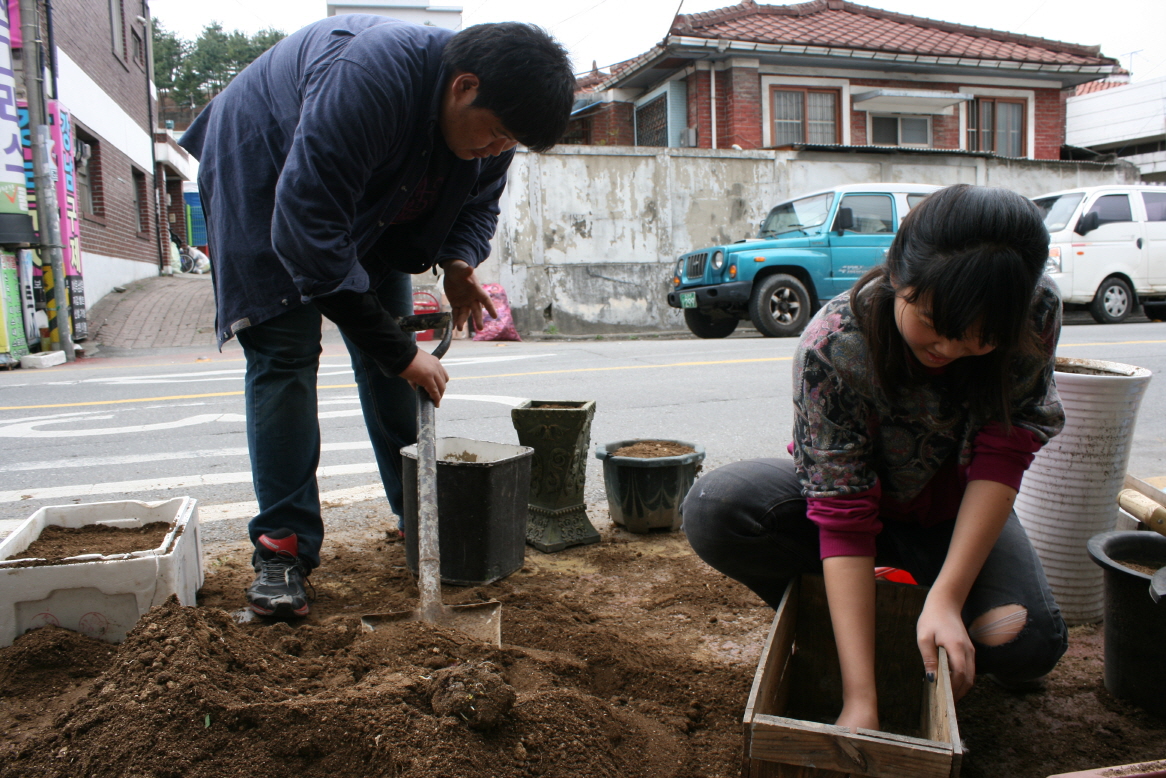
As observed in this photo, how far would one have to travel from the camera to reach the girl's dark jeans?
1573 mm

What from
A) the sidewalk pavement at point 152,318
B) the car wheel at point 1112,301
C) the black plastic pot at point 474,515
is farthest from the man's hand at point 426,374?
the car wheel at point 1112,301

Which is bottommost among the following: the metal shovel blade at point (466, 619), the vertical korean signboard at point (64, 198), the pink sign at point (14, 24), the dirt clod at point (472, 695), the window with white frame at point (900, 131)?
the metal shovel blade at point (466, 619)

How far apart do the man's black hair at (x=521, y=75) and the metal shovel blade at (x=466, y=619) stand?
44.3 inches

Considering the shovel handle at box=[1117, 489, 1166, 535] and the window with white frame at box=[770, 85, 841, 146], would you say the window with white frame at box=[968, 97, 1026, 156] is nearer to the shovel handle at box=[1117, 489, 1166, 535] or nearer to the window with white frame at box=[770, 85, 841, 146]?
the window with white frame at box=[770, 85, 841, 146]

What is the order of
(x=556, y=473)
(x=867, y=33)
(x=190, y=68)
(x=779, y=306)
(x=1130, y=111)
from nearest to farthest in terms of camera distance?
1. (x=556, y=473)
2. (x=779, y=306)
3. (x=867, y=33)
4. (x=1130, y=111)
5. (x=190, y=68)

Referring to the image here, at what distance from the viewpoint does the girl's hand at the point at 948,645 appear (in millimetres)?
1324

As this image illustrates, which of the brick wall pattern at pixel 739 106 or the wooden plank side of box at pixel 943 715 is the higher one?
the brick wall pattern at pixel 739 106

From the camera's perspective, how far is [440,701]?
1408 millimetres

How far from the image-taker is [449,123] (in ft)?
6.11

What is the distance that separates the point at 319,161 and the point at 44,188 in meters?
8.91

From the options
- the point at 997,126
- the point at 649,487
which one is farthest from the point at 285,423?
the point at 997,126

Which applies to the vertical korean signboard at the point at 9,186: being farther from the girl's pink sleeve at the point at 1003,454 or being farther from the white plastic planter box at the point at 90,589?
the girl's pink sleeve at the point at 1003,454

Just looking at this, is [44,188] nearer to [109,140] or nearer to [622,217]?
[109,140]

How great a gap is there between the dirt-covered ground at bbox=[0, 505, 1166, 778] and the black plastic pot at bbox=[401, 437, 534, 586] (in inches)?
4.7
